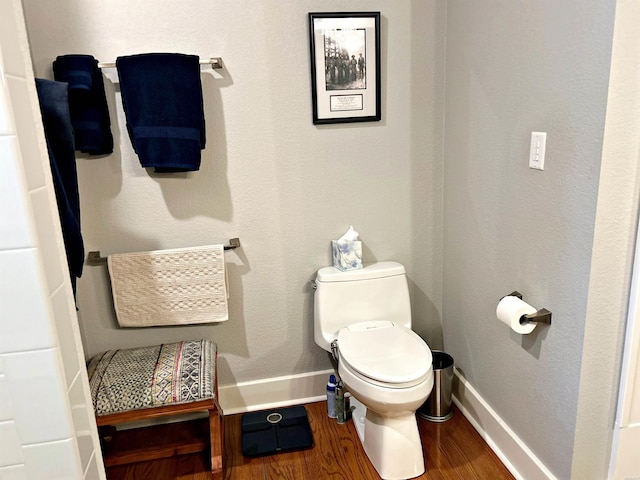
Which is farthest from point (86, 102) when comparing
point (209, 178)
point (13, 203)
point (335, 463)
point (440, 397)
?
point (440, 397)

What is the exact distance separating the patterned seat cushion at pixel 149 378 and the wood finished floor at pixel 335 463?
352 millimetres

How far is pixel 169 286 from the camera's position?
7.22 feet

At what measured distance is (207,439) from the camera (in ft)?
7.37

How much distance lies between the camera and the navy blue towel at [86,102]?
191cm

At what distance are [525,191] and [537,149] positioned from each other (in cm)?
15

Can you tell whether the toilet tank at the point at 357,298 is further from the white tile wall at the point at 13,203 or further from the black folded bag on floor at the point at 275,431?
the white tile wall at the point at 13,203

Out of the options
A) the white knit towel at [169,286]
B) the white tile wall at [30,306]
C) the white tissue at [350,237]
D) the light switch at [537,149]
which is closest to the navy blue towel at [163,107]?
the white knit towel at [169,286]

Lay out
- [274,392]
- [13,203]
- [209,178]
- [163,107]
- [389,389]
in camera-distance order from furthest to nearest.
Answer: [274,392]
[209,178]
[163,107]
[389,389]
[13,203]

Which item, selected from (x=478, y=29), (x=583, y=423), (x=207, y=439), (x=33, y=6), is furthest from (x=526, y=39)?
(x=207, y=439)

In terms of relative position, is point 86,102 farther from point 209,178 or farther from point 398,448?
point 398,448

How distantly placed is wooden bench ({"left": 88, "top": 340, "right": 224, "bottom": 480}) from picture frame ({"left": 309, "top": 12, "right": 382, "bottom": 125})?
1.12m

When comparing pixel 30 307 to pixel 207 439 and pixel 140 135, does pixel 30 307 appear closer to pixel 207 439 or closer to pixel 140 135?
pixel 140 135

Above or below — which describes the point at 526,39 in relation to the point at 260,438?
above

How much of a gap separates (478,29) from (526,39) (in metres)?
0.33
